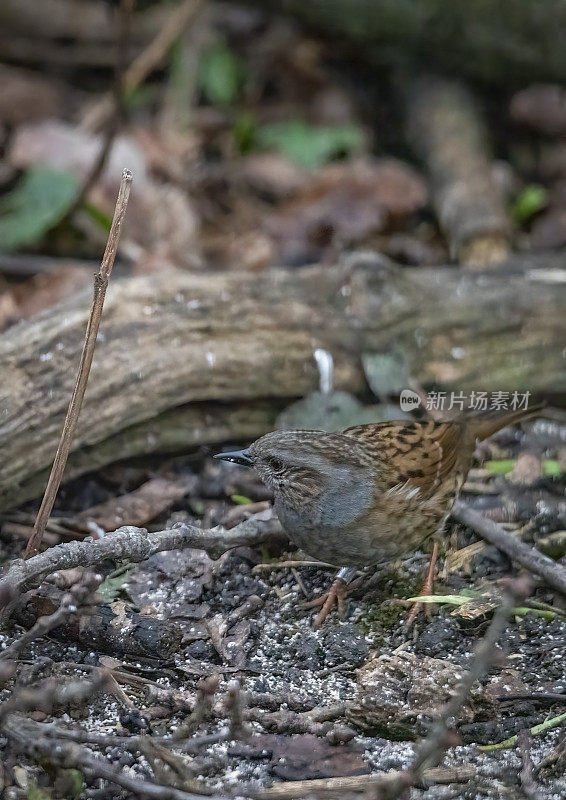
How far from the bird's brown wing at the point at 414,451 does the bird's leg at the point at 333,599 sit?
383 millimetres

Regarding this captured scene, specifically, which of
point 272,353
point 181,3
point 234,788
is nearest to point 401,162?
point 181,3

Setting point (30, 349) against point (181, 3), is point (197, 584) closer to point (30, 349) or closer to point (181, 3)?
point (30, 349)

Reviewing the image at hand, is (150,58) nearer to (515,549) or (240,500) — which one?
(240,500)

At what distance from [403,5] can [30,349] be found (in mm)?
4157

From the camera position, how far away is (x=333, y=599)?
3.59m

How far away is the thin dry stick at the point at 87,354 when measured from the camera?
274cm

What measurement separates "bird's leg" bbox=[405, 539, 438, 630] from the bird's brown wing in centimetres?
25

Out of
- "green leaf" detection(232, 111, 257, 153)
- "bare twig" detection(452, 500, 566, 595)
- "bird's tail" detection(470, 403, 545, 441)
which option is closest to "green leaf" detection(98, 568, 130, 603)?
"bare twig" detection(452, 500, 566, 595)

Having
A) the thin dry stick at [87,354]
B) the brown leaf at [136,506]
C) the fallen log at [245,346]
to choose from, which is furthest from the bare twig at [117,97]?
the thin dry stick at [87,354]

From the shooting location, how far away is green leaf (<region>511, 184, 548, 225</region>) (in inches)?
257

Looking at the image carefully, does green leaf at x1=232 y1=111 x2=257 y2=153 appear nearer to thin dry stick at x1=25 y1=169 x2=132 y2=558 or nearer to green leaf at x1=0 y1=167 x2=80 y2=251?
green leaf at x1=0 y1=167 x2=80 y2=251

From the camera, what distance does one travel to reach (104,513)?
160 inches

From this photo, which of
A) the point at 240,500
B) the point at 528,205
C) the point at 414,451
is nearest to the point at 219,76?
the point at 528,205

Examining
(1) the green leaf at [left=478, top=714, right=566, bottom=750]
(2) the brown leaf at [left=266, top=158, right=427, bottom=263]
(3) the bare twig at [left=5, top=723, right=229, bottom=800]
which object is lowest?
(1) the green leaf at [left=478, top=714, right=566, bottom=750]
